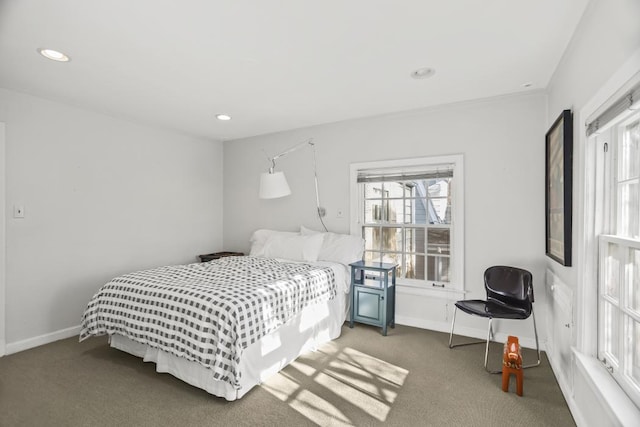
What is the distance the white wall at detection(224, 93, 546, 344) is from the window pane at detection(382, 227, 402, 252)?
1.60 ft

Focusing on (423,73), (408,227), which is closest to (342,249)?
(408,227)

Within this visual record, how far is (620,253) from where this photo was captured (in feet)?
5.43

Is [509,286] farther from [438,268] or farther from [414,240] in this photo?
[414,240]

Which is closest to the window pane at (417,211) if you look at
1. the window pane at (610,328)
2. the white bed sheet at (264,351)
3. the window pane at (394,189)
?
the window pane at (394,189)

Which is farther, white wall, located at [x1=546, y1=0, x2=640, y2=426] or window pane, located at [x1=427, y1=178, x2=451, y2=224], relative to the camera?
window pane, located at [x1=427, y1=178, x2=451, y2=224]

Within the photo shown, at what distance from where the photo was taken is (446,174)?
360 centimetres

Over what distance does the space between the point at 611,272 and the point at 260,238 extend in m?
3.61

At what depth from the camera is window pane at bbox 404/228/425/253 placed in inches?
149

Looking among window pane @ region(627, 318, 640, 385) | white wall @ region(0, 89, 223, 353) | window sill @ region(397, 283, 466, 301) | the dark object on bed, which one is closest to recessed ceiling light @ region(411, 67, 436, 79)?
window pane @ region(627, 318, 640, 385)

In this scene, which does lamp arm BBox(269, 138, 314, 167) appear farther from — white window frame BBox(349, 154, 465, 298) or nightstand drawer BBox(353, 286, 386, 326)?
nightstand drawer BBox(353, 286, 386, 326)

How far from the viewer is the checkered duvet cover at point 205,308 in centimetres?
221

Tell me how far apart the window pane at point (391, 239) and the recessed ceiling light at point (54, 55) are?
3358 millimetres

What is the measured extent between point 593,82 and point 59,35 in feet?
10.5

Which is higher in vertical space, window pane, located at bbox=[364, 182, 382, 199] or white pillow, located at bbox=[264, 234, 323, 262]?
window pane, located at bbox=[364, 182, 382, 199]
